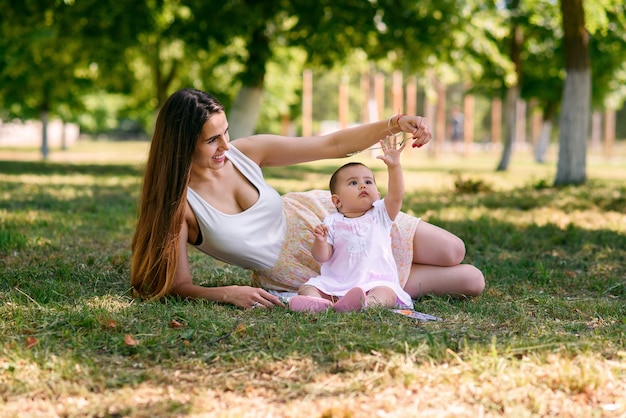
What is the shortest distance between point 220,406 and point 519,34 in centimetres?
1858

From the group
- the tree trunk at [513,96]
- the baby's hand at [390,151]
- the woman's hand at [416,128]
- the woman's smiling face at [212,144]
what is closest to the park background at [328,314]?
the woman's hand at [416,128]

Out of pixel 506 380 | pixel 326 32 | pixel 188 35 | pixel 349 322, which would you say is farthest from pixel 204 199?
pixel 188 35

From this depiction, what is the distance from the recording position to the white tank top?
4141mm

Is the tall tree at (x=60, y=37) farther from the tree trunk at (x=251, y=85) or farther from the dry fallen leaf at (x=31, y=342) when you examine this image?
the dry fallen leaf at (x=31, y=342)

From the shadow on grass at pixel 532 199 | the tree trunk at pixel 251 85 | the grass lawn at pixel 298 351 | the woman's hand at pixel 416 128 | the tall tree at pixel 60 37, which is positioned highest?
the tall tree at pixel 60 37

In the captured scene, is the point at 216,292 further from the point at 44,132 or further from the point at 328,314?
the point at 44,132

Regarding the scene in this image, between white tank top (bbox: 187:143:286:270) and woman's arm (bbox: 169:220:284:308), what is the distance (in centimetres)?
14

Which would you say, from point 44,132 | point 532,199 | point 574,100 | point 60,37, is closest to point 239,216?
point 532,199

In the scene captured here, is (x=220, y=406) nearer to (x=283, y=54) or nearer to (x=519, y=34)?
(x=519, y=34)

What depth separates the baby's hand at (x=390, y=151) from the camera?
13.1ft

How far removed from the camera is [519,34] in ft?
64.5

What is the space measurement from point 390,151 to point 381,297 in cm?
77

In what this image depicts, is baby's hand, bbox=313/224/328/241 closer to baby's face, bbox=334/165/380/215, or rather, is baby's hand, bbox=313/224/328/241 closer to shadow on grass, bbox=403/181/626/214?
baby's face, bbox=334/165/380/215

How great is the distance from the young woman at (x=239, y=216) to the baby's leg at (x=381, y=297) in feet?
1.19
